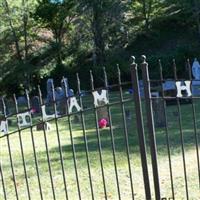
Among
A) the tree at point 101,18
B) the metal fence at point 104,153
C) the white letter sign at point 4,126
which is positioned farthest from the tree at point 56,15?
the white letter sign at point 4,126

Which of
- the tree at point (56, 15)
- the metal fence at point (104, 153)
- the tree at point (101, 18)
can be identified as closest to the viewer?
the metal fence at point (104, 153)

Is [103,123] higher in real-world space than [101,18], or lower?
lower

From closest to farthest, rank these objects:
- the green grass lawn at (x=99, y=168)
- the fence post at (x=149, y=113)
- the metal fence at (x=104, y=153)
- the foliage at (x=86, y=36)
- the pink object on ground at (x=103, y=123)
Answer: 1. the fence post at (x=149, y=113)
2. the metal fence at (x=104, y=153)
3. the green grass lawn at (x=99, y=168)
4. the pink object on ground at (x=103, y=123)
5. the foliage at (x=86, y=36)

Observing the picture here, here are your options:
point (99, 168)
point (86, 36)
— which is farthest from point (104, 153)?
point (86, 36)

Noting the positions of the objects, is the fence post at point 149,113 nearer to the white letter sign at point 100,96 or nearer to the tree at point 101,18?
the white letter sign at point 100,96

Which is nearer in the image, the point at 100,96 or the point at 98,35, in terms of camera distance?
the point at 100,96

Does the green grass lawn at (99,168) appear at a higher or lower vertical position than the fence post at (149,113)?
lower

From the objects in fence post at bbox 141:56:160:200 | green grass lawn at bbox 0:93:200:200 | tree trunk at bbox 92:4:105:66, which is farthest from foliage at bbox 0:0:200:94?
fence post at bbox 141:56:160:200

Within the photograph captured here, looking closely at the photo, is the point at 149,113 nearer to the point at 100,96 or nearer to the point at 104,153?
the point at 100,96

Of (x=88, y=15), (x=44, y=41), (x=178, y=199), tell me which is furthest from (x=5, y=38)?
(x=178, y=199)

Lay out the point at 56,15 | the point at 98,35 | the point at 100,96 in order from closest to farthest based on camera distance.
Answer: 1. the point at 100,96
2. the point at 98,35
3. the point at 56,15

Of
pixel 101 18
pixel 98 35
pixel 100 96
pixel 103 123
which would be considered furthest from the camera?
pixel 98 35

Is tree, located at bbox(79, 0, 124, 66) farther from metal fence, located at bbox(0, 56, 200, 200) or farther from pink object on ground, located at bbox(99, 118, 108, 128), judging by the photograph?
pink object on ground, located at bbox(99, 118, 108, 128)

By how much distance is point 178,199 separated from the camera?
22.2 feet
